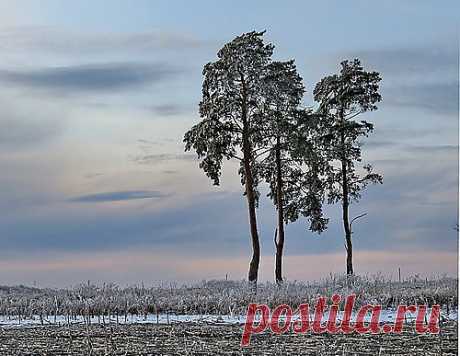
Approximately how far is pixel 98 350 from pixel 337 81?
28680mm

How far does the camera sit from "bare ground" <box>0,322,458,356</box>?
44.5 feet

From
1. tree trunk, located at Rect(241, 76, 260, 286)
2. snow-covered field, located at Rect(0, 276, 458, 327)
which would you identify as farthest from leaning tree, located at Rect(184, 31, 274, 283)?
snow-covered field, located at Rect(0, 276, 458, 327)

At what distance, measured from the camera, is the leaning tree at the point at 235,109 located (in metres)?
35.6

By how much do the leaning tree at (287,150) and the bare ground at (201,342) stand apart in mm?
18926

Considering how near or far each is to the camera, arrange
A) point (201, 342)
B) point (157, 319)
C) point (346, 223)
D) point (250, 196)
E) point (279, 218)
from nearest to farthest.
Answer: point (201, 342) < point (157, 319) < point (250, 196) < point (279, 218) < point (346, 223)

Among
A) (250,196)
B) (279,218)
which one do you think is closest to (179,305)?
(250,196)

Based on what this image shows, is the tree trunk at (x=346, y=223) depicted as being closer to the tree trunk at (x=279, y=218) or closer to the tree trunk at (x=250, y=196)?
the tree trunk at (x=279, y=218)

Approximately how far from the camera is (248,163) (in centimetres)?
3591

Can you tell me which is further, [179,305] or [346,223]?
[346,223]

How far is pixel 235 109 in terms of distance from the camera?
35.8m

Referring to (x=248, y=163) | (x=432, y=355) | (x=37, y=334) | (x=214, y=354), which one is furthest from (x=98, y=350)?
(x=248, y=163)

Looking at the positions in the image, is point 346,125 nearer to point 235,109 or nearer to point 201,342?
point 235,109

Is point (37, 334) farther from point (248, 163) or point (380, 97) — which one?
point (380, 97)

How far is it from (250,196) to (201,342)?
20.8m
